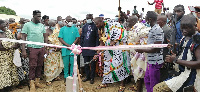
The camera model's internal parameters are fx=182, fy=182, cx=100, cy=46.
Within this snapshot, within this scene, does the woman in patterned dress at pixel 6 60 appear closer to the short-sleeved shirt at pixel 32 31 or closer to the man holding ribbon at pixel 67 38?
the short-sleeved shirt at pixel 32 31

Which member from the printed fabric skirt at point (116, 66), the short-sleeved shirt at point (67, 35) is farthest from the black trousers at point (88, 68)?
the printed fabric skirt at point (116, 66)

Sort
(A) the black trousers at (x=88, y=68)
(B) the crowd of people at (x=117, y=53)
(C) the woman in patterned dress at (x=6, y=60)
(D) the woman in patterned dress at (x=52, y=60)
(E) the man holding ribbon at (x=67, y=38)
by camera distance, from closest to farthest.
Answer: (B) the crowd of people at (x=117, y=53), (C) the woman in patterned dress at (x=6, y=60), (E) the man holding ribbon at (x=67, y=38), (A) the black trousers at (x=88, y=68), (D) the woman in patterned dress at (x=52, y=60)

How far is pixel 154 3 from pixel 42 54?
593 cm

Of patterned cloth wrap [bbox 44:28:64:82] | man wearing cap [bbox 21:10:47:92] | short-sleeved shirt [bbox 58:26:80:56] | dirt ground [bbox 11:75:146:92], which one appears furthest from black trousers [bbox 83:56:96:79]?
man wearing cap [bbox 21:10:47:92]

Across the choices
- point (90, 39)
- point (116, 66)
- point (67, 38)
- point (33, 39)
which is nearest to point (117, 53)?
point (116, 66)

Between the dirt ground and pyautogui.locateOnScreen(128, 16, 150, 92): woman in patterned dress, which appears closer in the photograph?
pyautogui.locateOnScreen(128, 16, 150, 92): woman in patterned dress

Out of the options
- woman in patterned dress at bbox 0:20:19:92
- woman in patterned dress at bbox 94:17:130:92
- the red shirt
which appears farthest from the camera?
the red shirt

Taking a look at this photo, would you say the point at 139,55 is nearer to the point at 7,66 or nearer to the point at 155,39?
the point at 155,39

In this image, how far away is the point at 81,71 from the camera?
21.2ft

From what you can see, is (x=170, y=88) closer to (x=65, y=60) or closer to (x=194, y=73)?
(x=194, y=73)

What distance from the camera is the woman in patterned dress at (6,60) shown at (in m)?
4.37

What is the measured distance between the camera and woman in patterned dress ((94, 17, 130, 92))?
4.61 meters

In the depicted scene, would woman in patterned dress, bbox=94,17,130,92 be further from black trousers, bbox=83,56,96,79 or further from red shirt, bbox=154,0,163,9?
red shirt, bbox=154,0,163,9

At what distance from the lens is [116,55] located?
469cm
